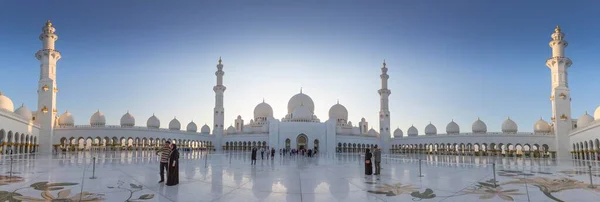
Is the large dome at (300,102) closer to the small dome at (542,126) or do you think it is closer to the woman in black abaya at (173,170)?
the small dome at (542,126)

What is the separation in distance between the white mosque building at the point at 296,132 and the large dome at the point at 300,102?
0.18 m

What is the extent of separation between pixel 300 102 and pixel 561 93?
120 feet

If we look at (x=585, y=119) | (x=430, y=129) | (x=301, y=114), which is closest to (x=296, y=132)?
(x=301, y=114)

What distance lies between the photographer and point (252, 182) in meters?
10.7

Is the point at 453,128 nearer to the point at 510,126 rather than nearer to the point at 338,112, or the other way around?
the point at 510,126

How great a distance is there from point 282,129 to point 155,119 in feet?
59.6

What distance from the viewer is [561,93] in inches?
1662

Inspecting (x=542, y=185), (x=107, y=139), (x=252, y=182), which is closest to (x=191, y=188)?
(x=252, y=182)

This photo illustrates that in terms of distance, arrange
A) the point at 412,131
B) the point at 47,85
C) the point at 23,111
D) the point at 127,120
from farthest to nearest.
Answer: the point at 412,131 → the point at 127,120 → the point at 23,111 → the point at 47,85

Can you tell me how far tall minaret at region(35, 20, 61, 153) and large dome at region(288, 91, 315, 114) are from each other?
3436 centimetres

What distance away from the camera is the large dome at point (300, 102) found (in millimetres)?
66812

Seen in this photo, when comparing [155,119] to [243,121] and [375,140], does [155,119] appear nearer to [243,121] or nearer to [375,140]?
[243,121]

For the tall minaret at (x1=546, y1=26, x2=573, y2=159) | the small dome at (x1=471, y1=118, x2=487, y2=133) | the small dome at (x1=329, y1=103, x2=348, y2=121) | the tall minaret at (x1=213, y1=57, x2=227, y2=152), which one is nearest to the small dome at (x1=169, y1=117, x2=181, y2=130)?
the tall minaret at (x1=213, y1=57, x2=227, y2=152)

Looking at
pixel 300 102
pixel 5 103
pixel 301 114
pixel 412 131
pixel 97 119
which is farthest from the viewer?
pixel 300 102
